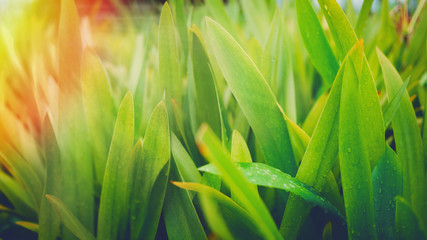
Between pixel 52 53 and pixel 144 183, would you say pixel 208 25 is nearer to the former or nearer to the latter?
pixel 144 183

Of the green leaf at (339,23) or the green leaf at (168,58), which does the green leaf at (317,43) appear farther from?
the green leaf at (168,58)

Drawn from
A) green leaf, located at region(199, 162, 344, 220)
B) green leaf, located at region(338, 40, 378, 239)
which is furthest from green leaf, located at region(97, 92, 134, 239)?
green leaf, located at region(338, 40, 378, 239)

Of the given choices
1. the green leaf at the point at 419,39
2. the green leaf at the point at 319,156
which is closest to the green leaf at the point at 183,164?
the green leaf at the point at 319,156

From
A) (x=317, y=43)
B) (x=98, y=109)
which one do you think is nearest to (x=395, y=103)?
(x=317, y=43)

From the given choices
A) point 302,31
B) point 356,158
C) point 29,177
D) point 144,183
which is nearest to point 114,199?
point 144,183

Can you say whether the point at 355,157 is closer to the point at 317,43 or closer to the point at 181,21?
the point at 317,43
